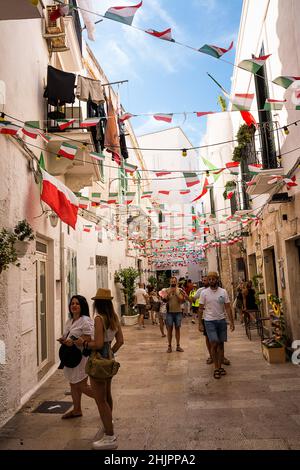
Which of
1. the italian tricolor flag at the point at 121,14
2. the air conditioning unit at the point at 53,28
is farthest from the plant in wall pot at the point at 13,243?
the air conditioning unit at the point at 53,28

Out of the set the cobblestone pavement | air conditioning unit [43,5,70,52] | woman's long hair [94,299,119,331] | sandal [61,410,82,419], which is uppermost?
air conditioning unit [43,5,70,52]

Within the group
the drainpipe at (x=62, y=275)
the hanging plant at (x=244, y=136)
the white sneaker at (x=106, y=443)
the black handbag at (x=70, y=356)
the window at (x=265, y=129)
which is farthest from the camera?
the hanging plant at (x=244, y=136)

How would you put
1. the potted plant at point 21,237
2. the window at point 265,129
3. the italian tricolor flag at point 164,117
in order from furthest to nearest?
1. the window at point 265,129
2. the italian tricolor flag at point 164,117
3. the potted plant at point 21,237

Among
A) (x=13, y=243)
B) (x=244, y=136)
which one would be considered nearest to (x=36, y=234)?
(x=13, y=243)

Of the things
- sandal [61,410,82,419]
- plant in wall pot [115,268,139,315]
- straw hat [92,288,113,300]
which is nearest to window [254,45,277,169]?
straw hat [92,288,113,300]

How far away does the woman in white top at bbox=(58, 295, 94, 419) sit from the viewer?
190 inches

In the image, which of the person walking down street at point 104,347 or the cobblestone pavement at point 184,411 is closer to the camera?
the person walking down street at point 104,347

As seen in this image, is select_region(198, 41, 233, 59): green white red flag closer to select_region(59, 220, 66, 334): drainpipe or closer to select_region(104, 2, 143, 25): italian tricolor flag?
select_region(104, 2, 143, 25): italian tricolor flag

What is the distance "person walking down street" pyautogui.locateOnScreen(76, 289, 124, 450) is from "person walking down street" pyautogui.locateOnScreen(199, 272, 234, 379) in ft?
9.18

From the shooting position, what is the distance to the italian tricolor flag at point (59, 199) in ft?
19.5

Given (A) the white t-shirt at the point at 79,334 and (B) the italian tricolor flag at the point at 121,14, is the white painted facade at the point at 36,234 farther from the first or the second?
(B) the italian tricolor flag at the point at 121,14

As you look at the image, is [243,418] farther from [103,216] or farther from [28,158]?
[103,216]

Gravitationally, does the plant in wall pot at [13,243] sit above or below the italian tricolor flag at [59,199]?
below

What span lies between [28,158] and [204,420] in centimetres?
469
